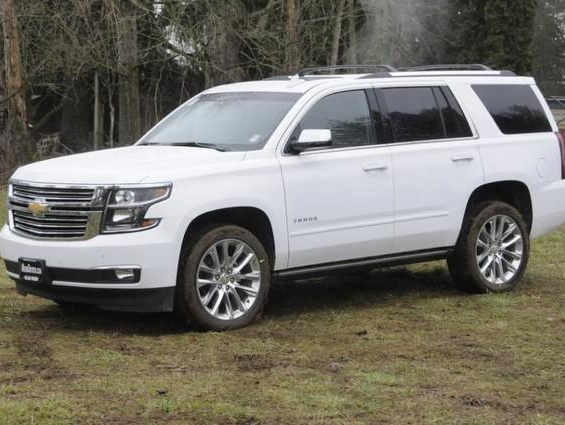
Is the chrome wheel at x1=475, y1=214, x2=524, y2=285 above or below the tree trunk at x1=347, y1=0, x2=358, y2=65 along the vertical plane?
below

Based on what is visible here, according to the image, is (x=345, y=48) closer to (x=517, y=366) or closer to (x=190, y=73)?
(x=190, y=73)

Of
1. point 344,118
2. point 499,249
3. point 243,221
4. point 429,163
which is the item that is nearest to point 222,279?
point 243,221

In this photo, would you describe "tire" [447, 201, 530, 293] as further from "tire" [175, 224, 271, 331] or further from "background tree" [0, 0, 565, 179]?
"background tree" [0, 0, 565, 179]

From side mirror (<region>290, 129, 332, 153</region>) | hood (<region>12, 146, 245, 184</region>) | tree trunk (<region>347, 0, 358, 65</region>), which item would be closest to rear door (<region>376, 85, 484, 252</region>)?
side mirror (<region>290, 129, 332, 153</region>)

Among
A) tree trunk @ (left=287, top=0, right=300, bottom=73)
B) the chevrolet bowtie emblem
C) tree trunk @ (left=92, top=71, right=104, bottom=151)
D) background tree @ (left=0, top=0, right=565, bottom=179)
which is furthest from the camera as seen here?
tree trunk @ (left=92, top=71, right=104, bottom=151)

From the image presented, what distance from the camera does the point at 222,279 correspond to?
23.6ft

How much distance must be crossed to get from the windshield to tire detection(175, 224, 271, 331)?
732 mm

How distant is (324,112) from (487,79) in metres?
1.86

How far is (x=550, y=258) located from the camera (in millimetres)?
11414

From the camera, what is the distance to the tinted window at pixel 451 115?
8609 mm

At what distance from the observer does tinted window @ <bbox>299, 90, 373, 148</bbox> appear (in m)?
7.88

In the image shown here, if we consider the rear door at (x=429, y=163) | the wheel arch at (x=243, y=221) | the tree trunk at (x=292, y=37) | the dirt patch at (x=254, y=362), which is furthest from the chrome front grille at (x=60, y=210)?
the tree trunk at (x=292, y=37)

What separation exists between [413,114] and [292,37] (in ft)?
45.0

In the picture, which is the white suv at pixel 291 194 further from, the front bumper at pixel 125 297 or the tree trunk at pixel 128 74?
the tree trunk at pixel 128 74
